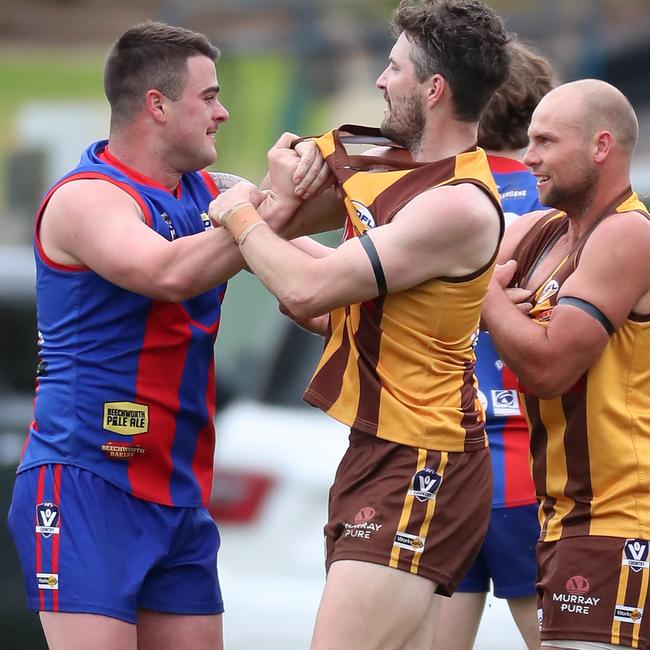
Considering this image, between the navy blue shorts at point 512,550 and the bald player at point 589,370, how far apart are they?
584mm

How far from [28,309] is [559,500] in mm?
5101

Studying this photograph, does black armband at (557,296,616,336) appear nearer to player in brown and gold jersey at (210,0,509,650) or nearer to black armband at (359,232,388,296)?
player in brown and gold jersey at (210,0,509,650)

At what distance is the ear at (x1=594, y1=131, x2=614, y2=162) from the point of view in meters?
4.32

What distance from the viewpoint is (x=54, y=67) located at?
744 inches

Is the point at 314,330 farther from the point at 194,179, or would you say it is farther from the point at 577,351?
the point at 577,351

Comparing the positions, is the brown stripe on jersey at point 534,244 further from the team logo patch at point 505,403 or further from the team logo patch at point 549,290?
the team logo patch at point 505,403

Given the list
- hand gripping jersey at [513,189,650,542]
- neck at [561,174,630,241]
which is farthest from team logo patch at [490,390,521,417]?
neck at [561,174,630,241]

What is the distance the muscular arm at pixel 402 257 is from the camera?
4.04m

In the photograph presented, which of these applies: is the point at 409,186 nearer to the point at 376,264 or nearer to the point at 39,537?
the point at 376,264

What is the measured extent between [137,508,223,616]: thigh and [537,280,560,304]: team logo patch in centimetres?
131

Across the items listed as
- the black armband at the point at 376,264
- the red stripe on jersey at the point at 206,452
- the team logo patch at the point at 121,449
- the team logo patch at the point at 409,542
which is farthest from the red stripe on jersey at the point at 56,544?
the black armband at the point at 376,264

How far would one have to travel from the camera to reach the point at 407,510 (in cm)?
410

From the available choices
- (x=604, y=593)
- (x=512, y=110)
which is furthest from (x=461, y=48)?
(x=604, y=593)

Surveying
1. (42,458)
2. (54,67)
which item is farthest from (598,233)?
(54,67)
